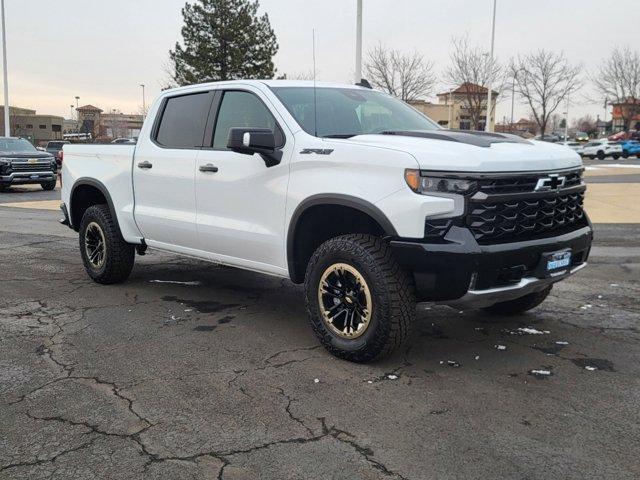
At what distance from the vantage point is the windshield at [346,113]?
482cm

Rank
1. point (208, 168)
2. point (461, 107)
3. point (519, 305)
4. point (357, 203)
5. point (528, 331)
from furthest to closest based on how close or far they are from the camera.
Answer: point (461, 107), point (519, 305), point (208, 168), point (528, 331), point (357, 203)

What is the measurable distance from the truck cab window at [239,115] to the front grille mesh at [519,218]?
180 cm

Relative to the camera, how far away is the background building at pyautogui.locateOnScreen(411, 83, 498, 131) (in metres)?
44.1

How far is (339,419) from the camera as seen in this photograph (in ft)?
11.3

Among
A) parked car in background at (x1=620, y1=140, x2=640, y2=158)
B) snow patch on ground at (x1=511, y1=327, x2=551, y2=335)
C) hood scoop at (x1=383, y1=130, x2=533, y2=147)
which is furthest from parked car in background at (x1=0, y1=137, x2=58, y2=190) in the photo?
parked car in background at (x1=620, y1=140, x2=640, y2=158)

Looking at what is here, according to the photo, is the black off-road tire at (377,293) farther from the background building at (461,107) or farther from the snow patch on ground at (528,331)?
the background building at (461,107)

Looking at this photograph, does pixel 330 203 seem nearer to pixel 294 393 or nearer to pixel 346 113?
pixel 346 113

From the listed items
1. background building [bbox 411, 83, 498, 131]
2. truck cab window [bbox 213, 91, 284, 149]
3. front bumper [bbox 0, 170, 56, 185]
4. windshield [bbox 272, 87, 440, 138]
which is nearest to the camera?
windshield [bbox 272, 87, 440, 138]

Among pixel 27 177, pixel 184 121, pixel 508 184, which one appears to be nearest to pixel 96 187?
pixel 184 121

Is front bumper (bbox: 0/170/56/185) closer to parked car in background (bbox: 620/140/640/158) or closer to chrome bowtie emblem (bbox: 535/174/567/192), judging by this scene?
chrome bowtie emblem (bbox: 535/174/567/192)

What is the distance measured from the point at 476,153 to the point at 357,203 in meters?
0.81

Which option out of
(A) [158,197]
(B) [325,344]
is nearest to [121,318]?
(A) [158,197]

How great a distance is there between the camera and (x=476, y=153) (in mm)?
3848

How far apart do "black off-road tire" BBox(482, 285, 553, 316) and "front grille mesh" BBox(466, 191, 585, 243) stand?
1.00m
